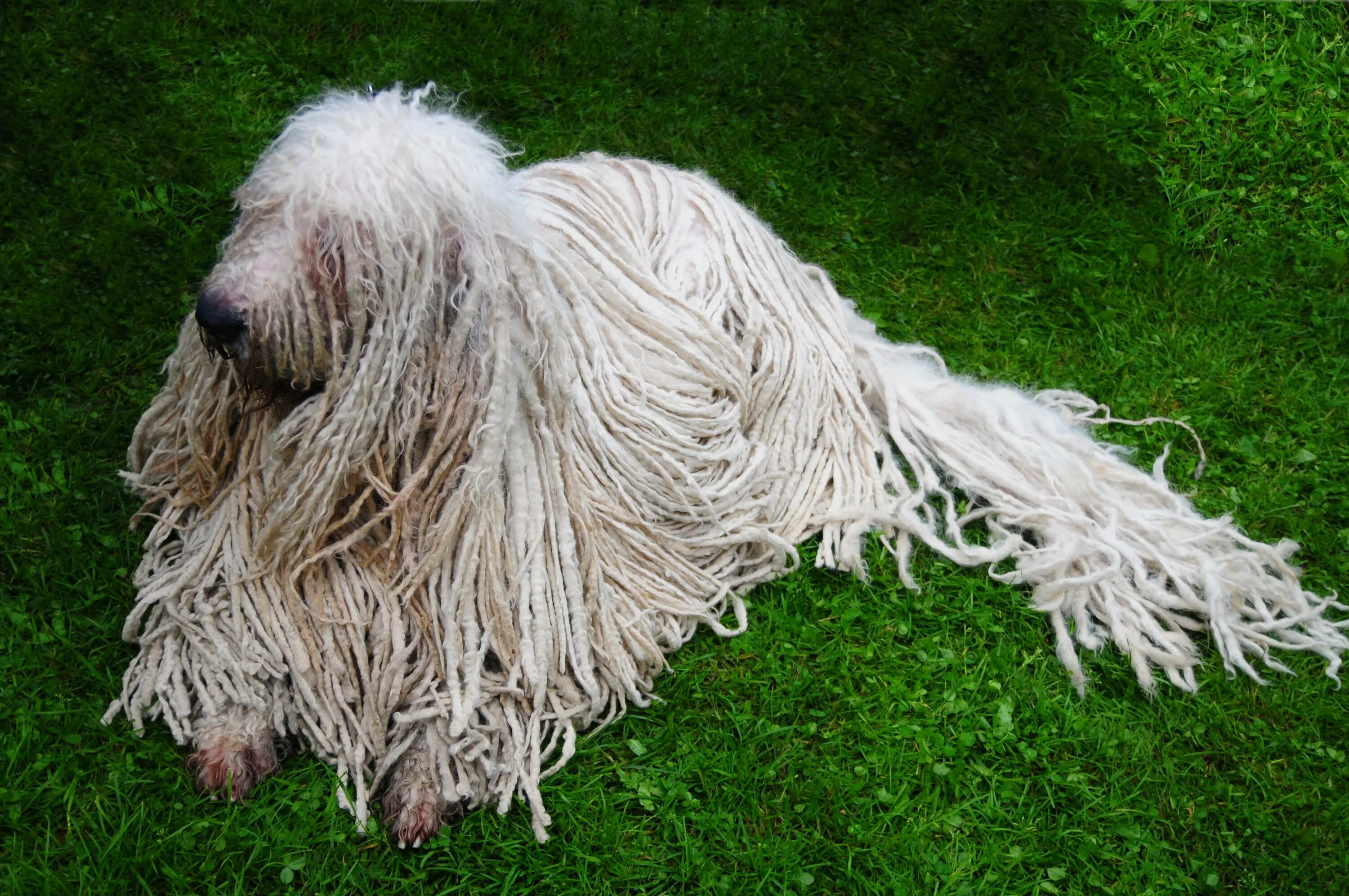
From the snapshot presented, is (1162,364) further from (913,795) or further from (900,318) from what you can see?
(913,795)

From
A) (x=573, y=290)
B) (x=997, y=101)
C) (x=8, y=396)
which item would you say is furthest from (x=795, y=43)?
(x=8, y=396)

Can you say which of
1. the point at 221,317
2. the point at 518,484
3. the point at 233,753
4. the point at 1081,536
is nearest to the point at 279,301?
the point at 221,317

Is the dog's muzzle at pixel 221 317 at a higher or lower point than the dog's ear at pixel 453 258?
lower

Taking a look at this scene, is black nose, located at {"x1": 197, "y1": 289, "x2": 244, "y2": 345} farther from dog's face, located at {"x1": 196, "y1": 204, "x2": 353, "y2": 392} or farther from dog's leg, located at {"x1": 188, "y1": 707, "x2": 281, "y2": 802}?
dog's leg, located at {"x1": 188, "y1": 707, "x2": 281, "y2": 802}

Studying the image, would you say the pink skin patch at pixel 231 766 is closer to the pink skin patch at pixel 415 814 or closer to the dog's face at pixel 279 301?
the pink skin patch at pixel 415 814

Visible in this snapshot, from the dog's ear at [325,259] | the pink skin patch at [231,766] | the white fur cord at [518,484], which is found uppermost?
the dog's ear at [325,259]

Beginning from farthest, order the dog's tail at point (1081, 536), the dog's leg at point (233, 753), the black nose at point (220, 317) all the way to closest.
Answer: the dog's tail at point (1081, 536) < the dog's leg at point (233, 753) < the black nose at point (220, 317)

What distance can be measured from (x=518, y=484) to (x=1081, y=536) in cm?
139

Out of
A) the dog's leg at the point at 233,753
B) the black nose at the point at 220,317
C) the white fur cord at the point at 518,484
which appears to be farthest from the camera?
the dog's leg at the point at 233,753

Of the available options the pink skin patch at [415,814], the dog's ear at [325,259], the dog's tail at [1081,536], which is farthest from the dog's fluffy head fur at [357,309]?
the dog's tail at [1081,536]

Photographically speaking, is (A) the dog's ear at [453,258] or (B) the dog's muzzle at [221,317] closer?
(B) the dog's muzzle at [221,317]

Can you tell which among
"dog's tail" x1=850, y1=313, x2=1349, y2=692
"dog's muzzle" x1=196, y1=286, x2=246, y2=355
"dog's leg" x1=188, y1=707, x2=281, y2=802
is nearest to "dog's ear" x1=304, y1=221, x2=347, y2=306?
"dog's muzzle" x1=196, y1=286, x2=246, y2=355

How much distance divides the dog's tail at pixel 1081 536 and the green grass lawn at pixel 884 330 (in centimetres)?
8

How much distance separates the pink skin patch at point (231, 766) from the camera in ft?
7.52
